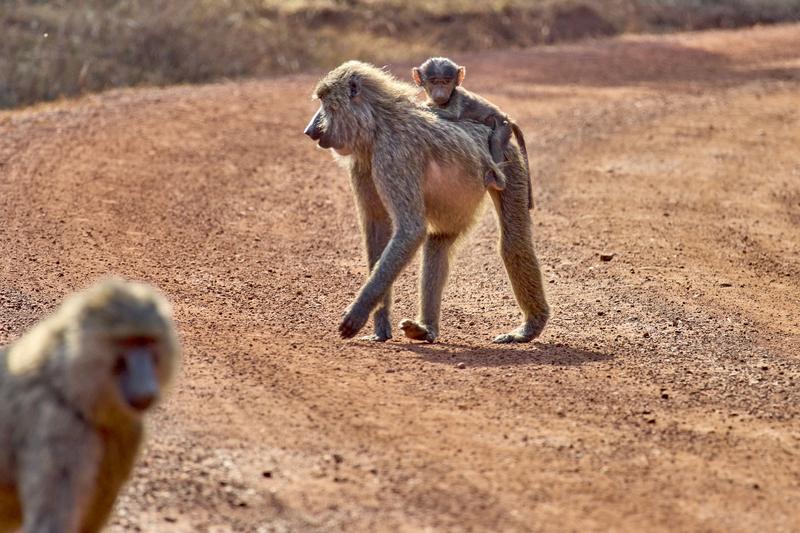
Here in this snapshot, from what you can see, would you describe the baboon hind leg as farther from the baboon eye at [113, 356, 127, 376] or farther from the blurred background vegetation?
the blurred background vegetation

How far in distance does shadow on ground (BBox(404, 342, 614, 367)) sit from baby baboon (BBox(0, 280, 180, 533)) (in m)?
3.18

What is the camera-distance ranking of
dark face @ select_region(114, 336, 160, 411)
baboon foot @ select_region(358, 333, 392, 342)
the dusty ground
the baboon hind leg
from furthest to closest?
the baboon hind leg → baboon foot @ select_region(358, 333, 392, 342) → the dusty ground → dark face @ select_region(114, 336, 160, 411)

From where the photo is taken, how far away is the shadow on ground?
7094 millimetres

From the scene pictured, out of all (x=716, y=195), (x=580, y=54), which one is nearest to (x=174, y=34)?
(x=580, y=54)

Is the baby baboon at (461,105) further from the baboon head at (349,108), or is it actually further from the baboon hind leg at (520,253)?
the baboon head at (349,108)

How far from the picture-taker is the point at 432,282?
7.77 m

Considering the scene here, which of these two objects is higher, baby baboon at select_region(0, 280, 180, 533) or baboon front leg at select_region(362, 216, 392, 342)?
baby baboon at select_region(0, 280, 180, 533)

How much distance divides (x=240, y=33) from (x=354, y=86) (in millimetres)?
10649

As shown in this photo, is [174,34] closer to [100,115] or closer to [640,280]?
[100,115]

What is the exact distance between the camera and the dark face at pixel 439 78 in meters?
7.86

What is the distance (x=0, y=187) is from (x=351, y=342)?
14.3 ft

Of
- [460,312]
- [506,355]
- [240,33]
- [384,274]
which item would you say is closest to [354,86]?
[384,274]

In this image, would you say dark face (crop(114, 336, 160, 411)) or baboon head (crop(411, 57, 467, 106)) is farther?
baboon head (crop(411, 57, 467, 106))

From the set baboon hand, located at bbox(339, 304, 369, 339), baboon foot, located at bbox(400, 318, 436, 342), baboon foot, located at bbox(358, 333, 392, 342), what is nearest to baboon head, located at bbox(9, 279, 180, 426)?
baboon hand, located at bbox(339, 304, 369, 339)
